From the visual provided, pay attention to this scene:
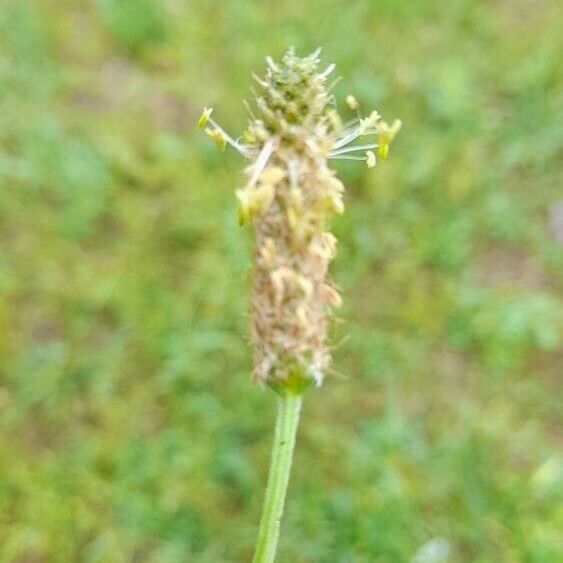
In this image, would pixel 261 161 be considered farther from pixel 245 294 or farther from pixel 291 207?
pixel 245 294

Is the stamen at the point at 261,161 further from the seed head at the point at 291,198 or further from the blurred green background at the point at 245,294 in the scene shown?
the blurred green background at the point at 245,294

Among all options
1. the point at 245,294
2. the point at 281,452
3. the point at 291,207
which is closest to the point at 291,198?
the point at 291,207

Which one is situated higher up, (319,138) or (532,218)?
(532,218)

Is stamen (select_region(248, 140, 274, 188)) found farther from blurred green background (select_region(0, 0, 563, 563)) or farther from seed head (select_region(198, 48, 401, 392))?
blurred green background (select_region(0, 0, 563, 563))

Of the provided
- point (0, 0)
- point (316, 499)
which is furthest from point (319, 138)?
point (0, 0)

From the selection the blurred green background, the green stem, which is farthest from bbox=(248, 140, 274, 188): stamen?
the blurred green background

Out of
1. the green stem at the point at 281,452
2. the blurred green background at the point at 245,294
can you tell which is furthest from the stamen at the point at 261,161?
the blurred green background at the point at 245,294

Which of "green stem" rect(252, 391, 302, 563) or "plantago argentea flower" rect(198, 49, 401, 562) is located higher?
"plantago argentea flower" rect(198, 49, 401, 562)

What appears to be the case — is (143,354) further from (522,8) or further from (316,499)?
→ (522,8)
